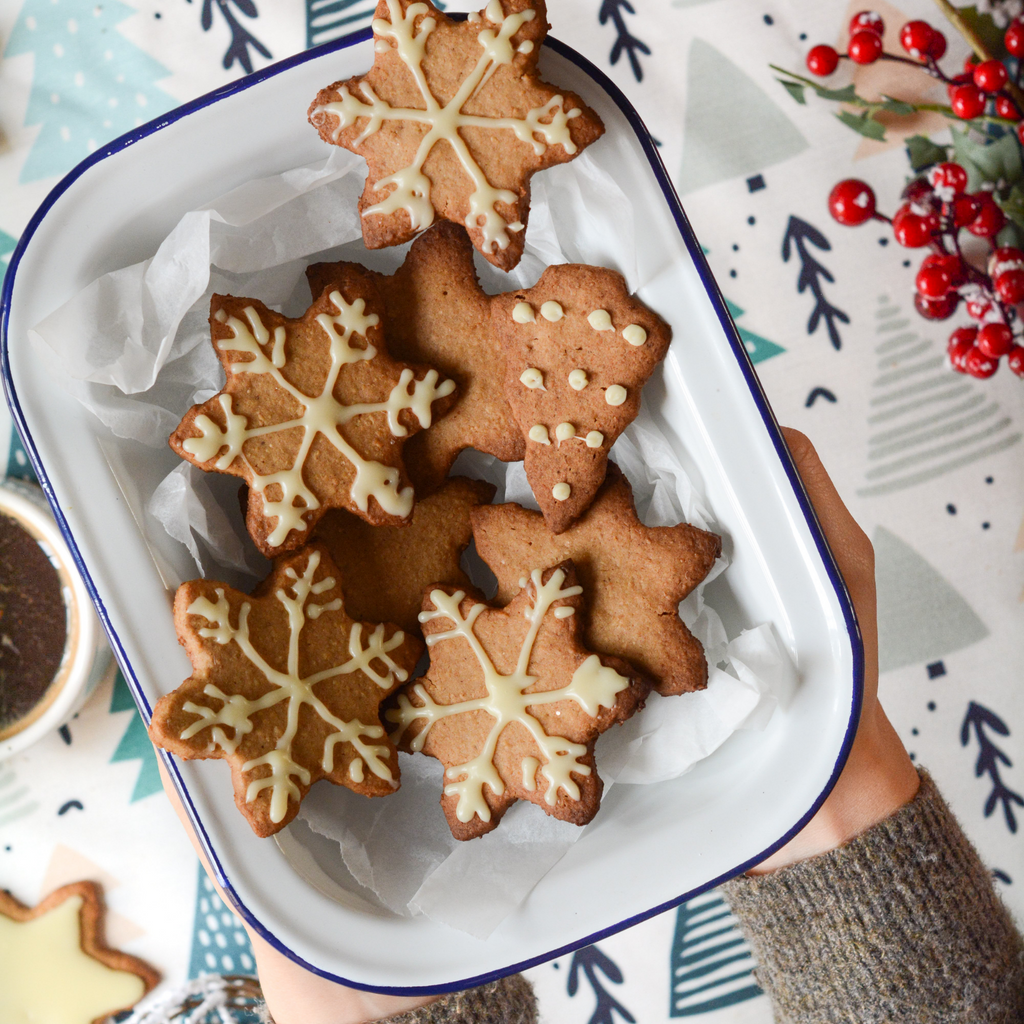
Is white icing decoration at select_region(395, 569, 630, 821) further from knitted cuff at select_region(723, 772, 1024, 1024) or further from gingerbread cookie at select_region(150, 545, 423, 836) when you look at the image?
→ knitted cuff at select_region(723, 772, 1024, 1024)

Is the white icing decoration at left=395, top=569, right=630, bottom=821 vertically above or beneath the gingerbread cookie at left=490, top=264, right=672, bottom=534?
beneath

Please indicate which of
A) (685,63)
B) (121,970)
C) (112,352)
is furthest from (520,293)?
(121,970)

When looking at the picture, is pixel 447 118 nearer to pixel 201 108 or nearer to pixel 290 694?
pixel 201 108

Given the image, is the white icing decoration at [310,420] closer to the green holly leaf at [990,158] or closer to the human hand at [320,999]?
the human hand at [320,999]

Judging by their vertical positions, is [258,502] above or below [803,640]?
above

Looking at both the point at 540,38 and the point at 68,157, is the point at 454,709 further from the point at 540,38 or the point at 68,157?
the point at 68,157

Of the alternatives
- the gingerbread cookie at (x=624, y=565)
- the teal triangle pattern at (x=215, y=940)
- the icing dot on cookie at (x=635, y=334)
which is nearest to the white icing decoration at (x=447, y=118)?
the icing dot on cookie at (x=635, y=334)

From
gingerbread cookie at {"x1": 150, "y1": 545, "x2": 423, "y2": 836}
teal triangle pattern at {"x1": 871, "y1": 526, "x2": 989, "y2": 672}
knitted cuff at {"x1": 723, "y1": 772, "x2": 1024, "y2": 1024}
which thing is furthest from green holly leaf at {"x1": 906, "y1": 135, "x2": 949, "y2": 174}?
gingerbread cookie at {"x1": 150, "y1": 545, "x2": 423, "y2": 836}
